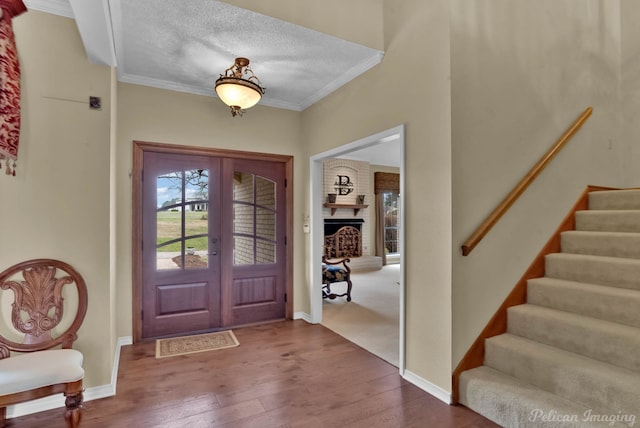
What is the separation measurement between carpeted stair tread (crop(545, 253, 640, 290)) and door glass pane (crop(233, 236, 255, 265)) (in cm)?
315

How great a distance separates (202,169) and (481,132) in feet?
9.80

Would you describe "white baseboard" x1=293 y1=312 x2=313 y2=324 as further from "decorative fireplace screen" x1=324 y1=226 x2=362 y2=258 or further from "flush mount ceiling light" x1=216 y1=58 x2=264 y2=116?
"decorative fireplace screen" x1=324 y1=226 x2=362 y2=258

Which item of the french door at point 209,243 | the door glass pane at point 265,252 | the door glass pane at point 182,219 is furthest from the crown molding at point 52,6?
the door glass pane at point 265,252

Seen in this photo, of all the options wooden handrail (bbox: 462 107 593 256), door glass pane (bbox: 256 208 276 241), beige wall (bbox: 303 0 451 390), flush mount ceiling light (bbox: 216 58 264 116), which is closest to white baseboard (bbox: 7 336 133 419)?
door glass pane (bbox: 256 208 276 241)

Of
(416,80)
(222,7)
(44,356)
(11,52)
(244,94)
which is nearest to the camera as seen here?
(11,52)

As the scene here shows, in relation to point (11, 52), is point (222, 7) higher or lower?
higher

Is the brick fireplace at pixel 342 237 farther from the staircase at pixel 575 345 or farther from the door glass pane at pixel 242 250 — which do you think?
the staircase at pixel 575 345

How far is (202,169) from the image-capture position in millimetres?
3957

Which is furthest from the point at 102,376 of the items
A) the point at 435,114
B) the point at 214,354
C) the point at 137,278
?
the point at 435,114

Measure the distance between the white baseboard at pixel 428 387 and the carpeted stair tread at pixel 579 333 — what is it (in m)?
0.74

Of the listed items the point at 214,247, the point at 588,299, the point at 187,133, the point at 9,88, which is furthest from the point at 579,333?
the point at 187,133

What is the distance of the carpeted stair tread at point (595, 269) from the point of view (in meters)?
2.44

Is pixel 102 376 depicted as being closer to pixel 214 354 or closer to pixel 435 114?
pixel 214 354

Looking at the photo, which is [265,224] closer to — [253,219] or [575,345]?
[253,219]
